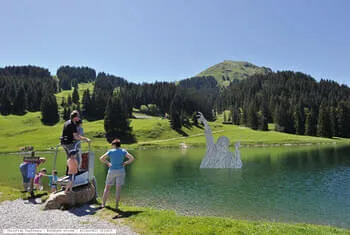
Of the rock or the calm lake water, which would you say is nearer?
the rock

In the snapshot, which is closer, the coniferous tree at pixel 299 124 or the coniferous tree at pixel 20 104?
the coniferous tree at pixel 299 124

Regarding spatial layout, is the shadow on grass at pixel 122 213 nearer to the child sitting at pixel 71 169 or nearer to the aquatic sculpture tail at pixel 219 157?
the child sitting at pixel 71 169

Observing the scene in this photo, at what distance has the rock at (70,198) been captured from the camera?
15.1 meters

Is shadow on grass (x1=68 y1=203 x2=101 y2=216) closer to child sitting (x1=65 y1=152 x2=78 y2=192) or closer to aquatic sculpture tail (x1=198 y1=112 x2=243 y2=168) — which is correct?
child sitting (x1=65 y1=152 x2=78 y2=192)

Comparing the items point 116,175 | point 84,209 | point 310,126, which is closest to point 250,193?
point 116,175

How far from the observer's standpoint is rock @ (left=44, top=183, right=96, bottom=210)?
15.1m

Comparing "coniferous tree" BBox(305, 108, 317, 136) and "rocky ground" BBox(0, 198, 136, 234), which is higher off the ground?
"coniferous tree" BBox(305, 108, 317, 136)

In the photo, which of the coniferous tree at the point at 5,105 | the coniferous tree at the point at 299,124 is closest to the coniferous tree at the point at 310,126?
the coniferous tree at the point at 299,124

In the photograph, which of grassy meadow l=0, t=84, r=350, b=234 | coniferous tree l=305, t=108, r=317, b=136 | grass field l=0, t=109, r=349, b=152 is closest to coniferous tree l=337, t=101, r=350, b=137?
coniferous tree l=305, t=108, r=317, b=136

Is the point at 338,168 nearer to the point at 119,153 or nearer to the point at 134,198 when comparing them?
the point at 134,198

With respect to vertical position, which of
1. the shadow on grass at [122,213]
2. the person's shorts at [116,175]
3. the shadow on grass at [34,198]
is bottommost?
the shadow on grass at [34,198]

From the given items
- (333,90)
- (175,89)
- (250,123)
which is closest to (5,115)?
(175,89)

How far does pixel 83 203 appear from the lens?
628 inches

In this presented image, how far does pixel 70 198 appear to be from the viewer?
50.2 ft
